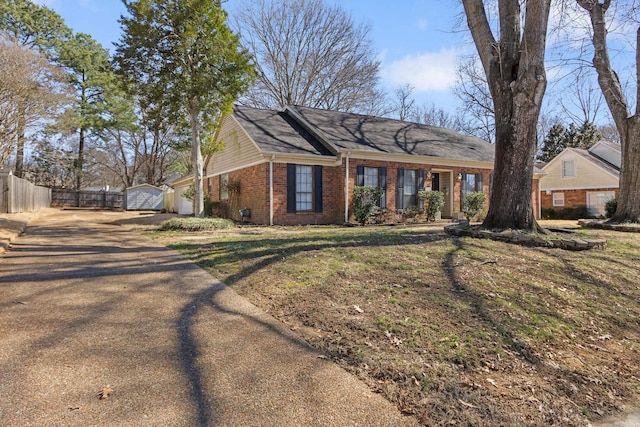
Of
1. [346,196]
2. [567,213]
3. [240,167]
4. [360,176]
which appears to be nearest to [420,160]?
[360,176]

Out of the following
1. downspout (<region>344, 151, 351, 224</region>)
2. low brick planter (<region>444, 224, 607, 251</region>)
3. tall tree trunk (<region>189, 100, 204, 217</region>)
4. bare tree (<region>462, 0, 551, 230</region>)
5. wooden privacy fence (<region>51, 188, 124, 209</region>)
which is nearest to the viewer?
low brick planter (<region>444, 224, 607, 251</region>)

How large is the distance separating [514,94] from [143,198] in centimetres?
3141

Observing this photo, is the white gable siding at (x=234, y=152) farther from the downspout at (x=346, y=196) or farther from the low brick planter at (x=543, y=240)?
the low brick planter at (x=543, y=240)

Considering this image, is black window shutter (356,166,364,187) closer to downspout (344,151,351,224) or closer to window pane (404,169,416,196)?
downspout (344,151,351,224)

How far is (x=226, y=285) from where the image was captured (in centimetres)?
473

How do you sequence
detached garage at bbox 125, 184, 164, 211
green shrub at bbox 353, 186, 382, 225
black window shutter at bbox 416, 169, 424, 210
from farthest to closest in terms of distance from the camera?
detached garage at bbox 125, 184, 164, 211 < black window shutter at bbox 416, 169, 424, 210 < green shrub at bbox 353, 186, 382, 225

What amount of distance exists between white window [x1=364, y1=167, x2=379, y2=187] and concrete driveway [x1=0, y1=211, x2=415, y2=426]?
10.4m

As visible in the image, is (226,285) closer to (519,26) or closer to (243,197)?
(519,26)

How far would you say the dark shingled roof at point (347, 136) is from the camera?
1400cm

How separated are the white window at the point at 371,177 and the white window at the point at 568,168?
17868mm

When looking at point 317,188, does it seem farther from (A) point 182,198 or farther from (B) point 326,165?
(A) point 182,198

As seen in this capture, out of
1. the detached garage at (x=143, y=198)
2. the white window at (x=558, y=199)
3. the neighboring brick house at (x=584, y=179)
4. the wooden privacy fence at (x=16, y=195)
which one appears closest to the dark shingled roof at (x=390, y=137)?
the neighboring brick house at (x=584, y=179)

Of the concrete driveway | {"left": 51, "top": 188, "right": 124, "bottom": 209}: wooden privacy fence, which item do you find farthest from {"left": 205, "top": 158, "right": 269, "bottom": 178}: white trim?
{"left": 51, "top": 188, "right": 124, "bottom": 209}: wooden privacy fence

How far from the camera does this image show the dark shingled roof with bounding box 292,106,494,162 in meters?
15.0
